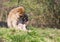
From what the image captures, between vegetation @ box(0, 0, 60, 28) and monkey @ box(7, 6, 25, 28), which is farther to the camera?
vegetation @ box(0, 0, 60, 28)

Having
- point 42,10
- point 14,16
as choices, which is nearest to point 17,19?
point 14,16

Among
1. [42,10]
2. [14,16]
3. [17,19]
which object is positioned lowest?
[42,10]

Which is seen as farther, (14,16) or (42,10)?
(42,10)

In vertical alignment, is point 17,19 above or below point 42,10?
above

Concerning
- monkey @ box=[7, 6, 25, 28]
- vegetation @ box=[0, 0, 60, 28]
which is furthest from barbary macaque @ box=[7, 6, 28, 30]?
vegetation @ box=[0, 0, 60, 28]

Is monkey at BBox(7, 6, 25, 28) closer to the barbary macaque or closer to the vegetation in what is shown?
the barbary macaque

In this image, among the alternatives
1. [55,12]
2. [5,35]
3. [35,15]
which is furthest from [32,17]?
[5,35]

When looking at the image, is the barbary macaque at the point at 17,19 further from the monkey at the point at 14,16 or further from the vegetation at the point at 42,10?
the vegetation at the point at 42,10

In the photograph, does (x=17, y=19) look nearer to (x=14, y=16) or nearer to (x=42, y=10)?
(x=14, y=16)

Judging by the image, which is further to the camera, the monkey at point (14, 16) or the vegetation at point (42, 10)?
the vegetation at point (42, 10)

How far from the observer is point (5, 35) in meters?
8.83

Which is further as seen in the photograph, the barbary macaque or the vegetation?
the vegetation

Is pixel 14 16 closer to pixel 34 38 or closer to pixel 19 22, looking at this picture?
pixel 19 22

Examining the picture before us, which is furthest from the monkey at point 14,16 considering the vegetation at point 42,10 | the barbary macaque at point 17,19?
the vegetation at point 42,10
